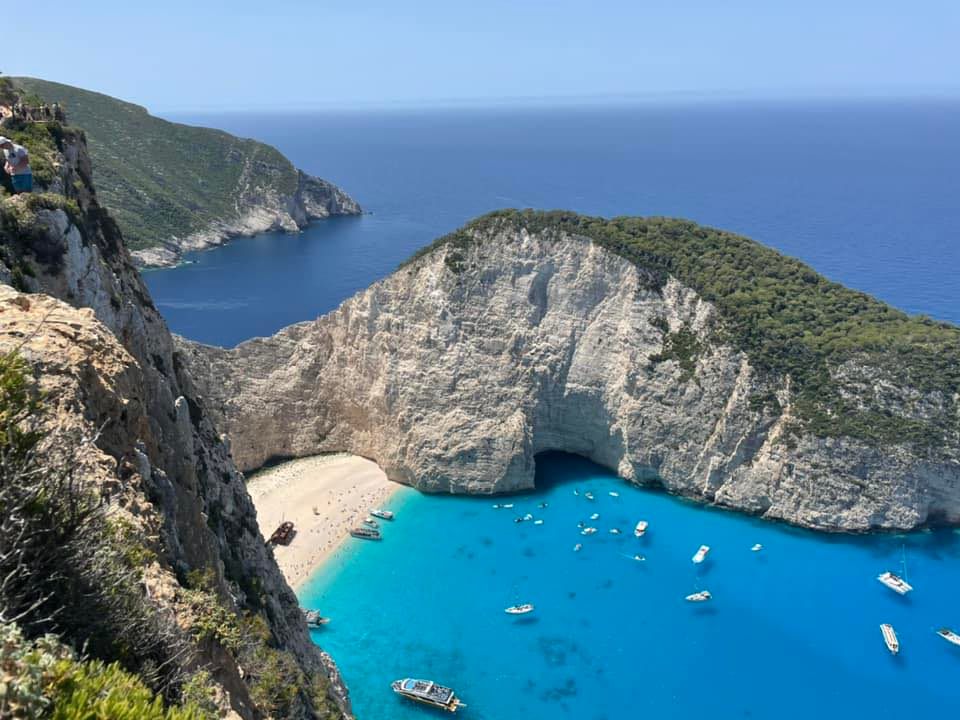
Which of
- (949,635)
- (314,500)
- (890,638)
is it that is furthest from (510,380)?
(949,635)

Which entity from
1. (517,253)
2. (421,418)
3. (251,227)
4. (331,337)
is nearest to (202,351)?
(331,337)

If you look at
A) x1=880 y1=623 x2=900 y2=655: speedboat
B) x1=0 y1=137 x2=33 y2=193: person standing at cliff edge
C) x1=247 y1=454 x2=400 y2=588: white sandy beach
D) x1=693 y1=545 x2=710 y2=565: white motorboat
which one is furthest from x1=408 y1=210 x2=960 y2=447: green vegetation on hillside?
x1=0 y1=137 x2=33 y2=193: person standing at cliff edge

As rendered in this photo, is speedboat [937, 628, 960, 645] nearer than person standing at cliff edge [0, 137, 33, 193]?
No

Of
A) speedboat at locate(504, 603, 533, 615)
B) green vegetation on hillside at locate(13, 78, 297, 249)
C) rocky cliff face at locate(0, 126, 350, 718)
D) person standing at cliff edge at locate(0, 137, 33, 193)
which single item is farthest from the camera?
green vegetation on hillside at locate(13, 78, 297, 249)

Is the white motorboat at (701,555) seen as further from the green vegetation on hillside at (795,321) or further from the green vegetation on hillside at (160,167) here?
the green vegetation on hillside at (160,167)

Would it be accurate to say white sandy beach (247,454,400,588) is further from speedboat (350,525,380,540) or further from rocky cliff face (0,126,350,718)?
rocky cliff face (0,126,350,718)
